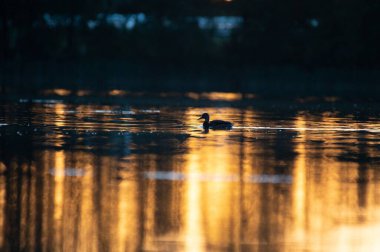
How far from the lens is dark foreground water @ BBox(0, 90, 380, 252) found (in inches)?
430

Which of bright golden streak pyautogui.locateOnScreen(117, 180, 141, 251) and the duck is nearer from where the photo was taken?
bright golden streak pyautogui.locateOnScreen(117, 180, 141, 251)

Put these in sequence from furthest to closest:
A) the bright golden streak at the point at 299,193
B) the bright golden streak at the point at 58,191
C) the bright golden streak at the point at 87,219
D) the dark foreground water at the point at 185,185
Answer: the bright golden streak at the point at 299,193, the bright golden streak at the point at 58,191, the dark foreground water at the point at 185,185, the bright golden streak at the point at 87,219

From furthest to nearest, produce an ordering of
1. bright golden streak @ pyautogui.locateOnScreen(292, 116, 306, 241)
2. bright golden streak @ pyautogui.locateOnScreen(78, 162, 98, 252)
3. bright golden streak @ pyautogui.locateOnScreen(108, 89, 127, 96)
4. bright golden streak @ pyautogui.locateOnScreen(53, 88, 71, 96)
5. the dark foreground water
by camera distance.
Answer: bright golden streak @ pyautogui.locateOnScreen(108, 89, 127, 96) < bright golden streak @ pyautogui.locateOnScreen(53, 88, 71, 96) < bright golden streak @ pyautogui.locateOnScreen(292, 116, 306, 241) < the dark foreground water < bright golden streak @ pyautogui.locateOnScreen(78, 162, 98, 252)

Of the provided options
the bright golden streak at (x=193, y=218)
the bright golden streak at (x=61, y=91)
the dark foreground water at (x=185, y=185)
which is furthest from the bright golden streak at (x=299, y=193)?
the bright golden streak at (x=61, y=91)

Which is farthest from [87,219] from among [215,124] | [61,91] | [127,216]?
[61,91]

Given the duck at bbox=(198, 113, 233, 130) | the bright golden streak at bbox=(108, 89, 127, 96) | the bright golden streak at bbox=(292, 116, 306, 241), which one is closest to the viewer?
the bright golden streak at bbox=(292, 116, 306, 241)

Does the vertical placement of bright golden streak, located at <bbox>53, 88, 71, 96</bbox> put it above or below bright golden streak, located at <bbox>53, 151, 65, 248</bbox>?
above

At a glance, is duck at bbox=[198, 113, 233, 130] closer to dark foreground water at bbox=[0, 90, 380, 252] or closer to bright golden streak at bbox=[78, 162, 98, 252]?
dark foreground water at bbox=[0, 90, 380, 252]

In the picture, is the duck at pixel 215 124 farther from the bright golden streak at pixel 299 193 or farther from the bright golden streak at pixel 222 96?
the bright golden streak at pixel 222 96

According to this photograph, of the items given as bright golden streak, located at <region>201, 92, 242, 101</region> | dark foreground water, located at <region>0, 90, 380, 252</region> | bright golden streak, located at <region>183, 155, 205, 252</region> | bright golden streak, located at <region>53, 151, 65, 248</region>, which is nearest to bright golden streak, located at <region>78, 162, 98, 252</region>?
dark foreground water, located at <region>0, 90, 380, 252</region>

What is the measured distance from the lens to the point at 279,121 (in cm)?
2797

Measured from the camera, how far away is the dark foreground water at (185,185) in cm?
1091

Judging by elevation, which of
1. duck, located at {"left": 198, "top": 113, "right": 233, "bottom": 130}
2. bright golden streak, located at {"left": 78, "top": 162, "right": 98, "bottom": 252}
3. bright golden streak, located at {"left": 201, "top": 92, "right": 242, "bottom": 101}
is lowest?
bright golden streak, located at {"left": 78, "top": 162, "right": 98, "bottom": 252}

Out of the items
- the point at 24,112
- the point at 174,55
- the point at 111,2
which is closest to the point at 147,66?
the point at 174,55
